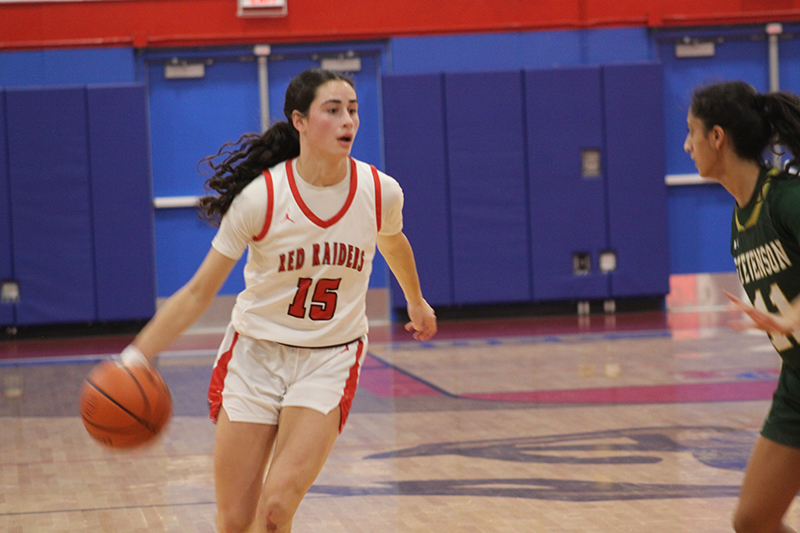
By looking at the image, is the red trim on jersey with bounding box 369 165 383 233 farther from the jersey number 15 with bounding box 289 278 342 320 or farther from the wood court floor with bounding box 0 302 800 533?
the wood court floor with bounding box 0 302 800 533

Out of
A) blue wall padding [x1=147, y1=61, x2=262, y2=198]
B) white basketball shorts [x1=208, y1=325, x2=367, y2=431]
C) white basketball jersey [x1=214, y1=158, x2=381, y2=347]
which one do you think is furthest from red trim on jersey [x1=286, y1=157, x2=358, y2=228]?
blue wall padding [x1=147, y1=61, x2=262, y2=198]

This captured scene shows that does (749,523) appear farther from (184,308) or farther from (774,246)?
(184,308)

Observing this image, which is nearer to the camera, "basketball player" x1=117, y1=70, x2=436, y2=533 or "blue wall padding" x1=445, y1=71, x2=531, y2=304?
"basketball player" x1=117, y1=70, x2=436, y2=533

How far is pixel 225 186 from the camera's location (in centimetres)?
299

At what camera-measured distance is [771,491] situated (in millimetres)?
2553

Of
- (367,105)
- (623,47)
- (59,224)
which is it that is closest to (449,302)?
(367,105)

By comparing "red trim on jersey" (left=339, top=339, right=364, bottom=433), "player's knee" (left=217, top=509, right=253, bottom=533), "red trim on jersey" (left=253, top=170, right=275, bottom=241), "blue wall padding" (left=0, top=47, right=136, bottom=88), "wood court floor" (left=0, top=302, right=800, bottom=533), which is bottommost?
"wood court floor" (left=0, top=302, right=800, bottom=533)

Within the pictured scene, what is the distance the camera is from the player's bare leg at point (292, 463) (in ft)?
8.82

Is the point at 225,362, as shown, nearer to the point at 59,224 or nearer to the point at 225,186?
the point at 225,186

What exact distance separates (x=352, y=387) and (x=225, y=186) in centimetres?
75

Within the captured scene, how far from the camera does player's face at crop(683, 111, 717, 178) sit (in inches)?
109

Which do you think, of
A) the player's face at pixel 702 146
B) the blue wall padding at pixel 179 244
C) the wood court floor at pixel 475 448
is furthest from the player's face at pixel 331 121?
the blue wall padding at pixel 179 244

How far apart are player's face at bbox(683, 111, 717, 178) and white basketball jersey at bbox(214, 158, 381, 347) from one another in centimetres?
101

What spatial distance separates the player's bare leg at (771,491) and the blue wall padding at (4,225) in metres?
10.4
